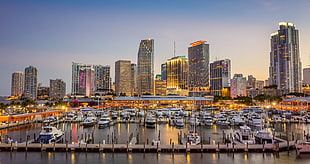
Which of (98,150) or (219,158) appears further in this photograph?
(98,150)

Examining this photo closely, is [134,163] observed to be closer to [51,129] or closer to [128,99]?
[51,129]

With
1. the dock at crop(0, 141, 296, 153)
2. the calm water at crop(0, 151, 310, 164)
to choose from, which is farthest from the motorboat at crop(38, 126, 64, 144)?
the calm water at crop(0, 151, 310, 164)

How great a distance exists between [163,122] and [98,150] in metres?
34.6

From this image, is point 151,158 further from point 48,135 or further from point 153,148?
point 48,135

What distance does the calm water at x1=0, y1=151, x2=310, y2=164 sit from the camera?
28297mm

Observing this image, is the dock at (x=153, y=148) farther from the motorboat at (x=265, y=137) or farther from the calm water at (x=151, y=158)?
the motorboat at (x=265, y=137)

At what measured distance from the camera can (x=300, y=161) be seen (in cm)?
2809

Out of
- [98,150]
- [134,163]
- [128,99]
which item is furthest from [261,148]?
[128,99]

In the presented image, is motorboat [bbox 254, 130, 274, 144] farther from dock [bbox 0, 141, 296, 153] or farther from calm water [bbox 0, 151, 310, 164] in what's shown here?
calm water [bbox 0, 151, 310, 164]

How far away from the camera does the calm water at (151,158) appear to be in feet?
92.8

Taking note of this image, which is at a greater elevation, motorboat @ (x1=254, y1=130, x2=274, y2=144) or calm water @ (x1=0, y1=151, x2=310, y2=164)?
motorboat @ (x1=254, y1=130, x2=274, y2=144)

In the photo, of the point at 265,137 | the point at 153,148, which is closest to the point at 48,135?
the point at 153,148

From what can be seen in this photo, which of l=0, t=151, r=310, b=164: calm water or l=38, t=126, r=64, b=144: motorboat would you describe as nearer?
l=0, t=151, r=310, b=164: calm water

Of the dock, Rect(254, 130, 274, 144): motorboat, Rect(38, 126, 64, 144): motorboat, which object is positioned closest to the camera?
the dock
